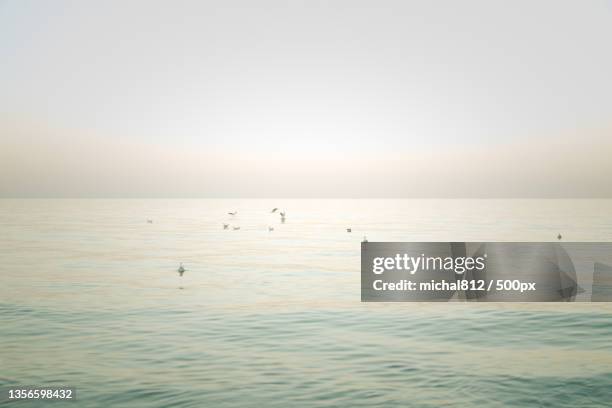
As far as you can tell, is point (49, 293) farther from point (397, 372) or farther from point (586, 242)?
point (586, 242)

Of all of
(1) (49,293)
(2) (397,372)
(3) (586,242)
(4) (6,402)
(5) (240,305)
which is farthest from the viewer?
(3) (586,242)

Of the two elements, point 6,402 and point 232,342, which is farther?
point 232,342

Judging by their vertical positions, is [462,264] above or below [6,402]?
above

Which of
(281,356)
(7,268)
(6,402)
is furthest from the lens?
(7,268)

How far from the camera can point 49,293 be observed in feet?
104

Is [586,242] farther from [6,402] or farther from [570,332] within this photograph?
[6,402]

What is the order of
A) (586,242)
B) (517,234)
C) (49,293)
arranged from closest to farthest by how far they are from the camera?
(49,293)
(586,242)
(517,234)

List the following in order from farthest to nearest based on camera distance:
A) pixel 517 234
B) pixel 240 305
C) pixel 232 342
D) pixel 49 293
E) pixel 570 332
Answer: pixel 517 234, pixel 49 293, pixel 240 305, pixel 570 332, pixel 232 342

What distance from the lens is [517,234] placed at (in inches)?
2982

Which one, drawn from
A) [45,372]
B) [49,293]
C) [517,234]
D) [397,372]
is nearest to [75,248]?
[49,293]

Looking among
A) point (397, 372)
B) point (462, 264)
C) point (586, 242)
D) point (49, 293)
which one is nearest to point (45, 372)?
point (397, 372)

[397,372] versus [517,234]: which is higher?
[517,234]

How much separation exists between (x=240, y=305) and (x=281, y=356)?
32.4 feet

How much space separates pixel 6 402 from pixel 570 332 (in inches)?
829
